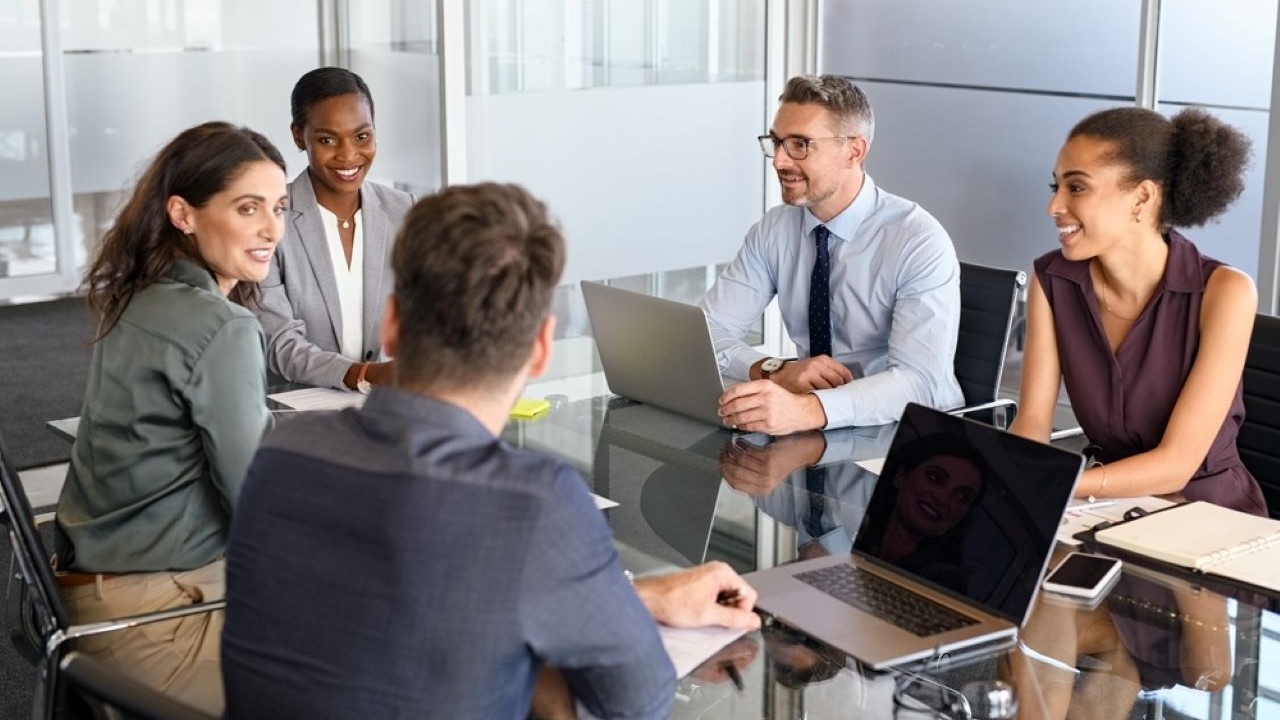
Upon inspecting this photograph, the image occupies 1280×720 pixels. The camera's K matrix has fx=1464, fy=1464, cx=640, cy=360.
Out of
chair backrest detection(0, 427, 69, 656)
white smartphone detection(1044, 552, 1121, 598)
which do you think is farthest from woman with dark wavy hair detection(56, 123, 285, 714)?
white smartphone detection(1044, 552, 1121, 598)

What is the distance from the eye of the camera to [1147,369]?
2.88 m

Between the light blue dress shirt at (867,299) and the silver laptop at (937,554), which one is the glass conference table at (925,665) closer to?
the silver laptop at (937,554)

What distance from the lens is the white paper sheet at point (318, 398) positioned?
3.08 meters

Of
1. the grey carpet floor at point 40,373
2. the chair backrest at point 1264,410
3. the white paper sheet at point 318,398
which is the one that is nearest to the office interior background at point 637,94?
the grey carpet floor at point 40,373

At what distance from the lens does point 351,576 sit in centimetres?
143

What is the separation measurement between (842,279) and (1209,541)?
1.38 m

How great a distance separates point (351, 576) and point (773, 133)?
2.45m

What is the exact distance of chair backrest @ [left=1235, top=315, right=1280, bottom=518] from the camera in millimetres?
2963

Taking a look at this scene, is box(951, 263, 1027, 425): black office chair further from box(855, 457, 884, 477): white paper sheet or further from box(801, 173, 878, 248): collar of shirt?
box(855, 457, 884, 477): white paper sheet

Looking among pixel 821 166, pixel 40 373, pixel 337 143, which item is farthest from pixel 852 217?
pixel 40 373

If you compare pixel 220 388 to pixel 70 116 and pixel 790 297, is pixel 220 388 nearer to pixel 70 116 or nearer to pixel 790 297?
pixel 790 297

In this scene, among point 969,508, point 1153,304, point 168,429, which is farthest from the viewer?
point 1153,304

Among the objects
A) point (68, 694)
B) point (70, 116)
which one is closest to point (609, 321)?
point (68, 694)

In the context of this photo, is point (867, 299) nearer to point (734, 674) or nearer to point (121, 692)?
point (734, 674)
